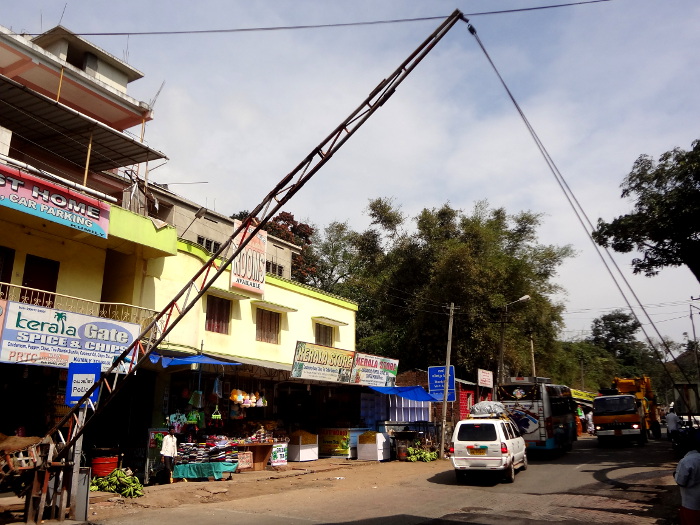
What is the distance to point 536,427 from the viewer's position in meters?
22.0

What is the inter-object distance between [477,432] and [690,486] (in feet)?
29.3

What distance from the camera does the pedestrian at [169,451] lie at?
14919 millimetres

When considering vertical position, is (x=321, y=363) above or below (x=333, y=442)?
above

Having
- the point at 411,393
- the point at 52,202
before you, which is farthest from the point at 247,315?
the point at 52,202

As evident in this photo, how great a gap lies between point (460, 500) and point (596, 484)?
15.1ft

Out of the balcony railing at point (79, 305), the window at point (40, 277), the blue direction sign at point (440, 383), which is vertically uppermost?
the window at point (40, 277)

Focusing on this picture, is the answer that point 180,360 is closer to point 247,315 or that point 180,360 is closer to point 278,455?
point 247,315

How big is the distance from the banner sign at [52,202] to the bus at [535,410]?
16825 mm

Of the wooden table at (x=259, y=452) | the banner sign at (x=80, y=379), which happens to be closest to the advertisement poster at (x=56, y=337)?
the banner sign at (x=80, y=379)

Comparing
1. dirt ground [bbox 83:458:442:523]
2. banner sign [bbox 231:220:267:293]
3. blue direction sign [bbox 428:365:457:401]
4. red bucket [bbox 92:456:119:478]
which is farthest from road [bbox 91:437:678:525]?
banner sign [bbox 231:220:267:293]

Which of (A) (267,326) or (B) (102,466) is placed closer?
(B) (102,466)

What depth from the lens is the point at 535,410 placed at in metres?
22.2

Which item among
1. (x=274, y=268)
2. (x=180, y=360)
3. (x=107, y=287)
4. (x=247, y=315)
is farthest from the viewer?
(x=274, y=268)

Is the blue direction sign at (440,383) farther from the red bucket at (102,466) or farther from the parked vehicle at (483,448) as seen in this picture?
the red bucket at (102,466)
